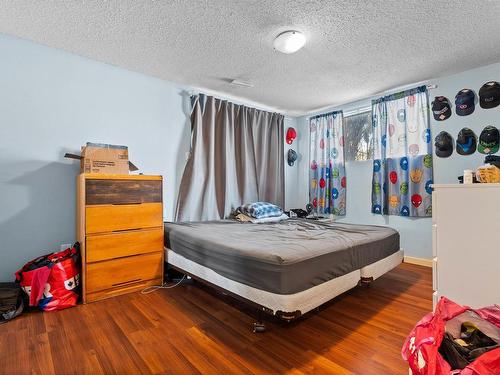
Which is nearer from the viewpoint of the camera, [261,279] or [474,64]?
[261,279]

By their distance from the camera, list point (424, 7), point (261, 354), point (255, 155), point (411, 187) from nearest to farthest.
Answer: point (261, 354)
point (424, 7)
point (411, 187)
point (255, 155)

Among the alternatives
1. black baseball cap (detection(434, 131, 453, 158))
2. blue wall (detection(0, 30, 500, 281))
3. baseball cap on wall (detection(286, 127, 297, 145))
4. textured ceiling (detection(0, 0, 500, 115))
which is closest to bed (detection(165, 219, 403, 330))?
blue wall (detection(0, 30, 500, 281))

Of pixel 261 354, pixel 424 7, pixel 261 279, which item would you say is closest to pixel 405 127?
pixel 424 7

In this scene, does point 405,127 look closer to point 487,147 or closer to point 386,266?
point 487,147

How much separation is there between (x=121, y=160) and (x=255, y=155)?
2.01 m

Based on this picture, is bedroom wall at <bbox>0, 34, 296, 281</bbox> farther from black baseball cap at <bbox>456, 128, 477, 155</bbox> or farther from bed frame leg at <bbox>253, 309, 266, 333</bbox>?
black baseball cap at <bbox>456, 128, 477, 155</bbox>

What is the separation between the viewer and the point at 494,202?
1.52 m

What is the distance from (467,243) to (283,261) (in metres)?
1.19

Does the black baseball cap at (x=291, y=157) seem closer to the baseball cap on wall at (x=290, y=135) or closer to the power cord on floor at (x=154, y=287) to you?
the baseball cap on wall at (x=290, y=135)

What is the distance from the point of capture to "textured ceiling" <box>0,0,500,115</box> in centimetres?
187

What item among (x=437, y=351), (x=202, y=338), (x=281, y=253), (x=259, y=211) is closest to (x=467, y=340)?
(x=437, y=351)

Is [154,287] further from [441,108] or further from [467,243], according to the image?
[441,108]

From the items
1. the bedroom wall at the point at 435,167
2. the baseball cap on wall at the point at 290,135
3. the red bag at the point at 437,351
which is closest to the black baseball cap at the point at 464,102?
the bedroom wall at the point at 435,167

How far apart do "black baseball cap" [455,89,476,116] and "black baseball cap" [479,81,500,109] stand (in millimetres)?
75
